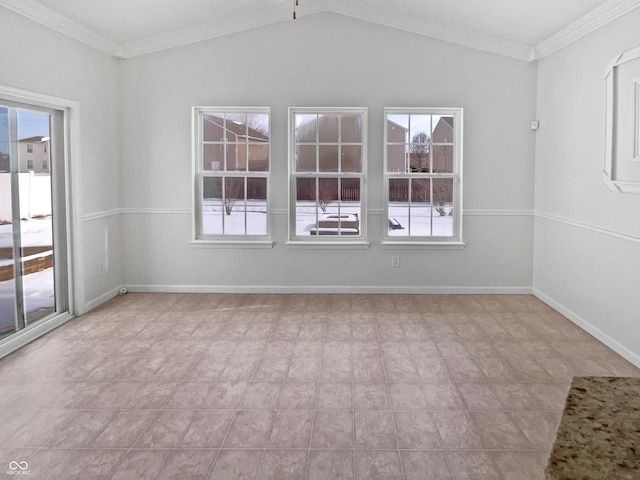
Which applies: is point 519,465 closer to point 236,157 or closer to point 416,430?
point 416,430

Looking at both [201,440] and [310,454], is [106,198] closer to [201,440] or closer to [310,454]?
[201,440]

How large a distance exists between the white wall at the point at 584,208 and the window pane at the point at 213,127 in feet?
11.4

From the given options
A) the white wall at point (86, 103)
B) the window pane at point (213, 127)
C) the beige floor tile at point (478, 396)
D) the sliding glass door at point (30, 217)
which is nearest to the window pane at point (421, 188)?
the window pane at point (213, 127)

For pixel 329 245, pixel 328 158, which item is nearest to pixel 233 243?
pixel 329 245

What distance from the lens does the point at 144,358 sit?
380 centimetres

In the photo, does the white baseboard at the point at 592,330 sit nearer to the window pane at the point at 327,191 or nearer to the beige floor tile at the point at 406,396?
the beige floor tile at the point at 406,396

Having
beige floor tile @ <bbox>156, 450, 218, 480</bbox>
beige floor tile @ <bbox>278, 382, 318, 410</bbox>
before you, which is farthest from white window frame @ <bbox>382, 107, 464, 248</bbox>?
beige floor tile @ <bbox>156, 450, 218, 480</bbox>

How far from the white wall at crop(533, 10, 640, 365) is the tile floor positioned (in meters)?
0.28

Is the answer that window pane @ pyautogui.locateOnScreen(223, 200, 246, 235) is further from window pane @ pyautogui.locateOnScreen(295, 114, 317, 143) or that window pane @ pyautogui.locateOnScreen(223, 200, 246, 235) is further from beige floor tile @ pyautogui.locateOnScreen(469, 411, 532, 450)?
beige floor tile @ pyautogui.locateOnScreen(469, 411, 532, 450)

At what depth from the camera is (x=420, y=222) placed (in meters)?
5.77

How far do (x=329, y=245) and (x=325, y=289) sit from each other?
0.51 m

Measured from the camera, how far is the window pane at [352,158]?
571 cm

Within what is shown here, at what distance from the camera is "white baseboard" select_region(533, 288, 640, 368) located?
3.73 metres

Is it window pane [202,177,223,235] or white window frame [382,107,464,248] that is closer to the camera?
white window frame [382,107,464,248]
